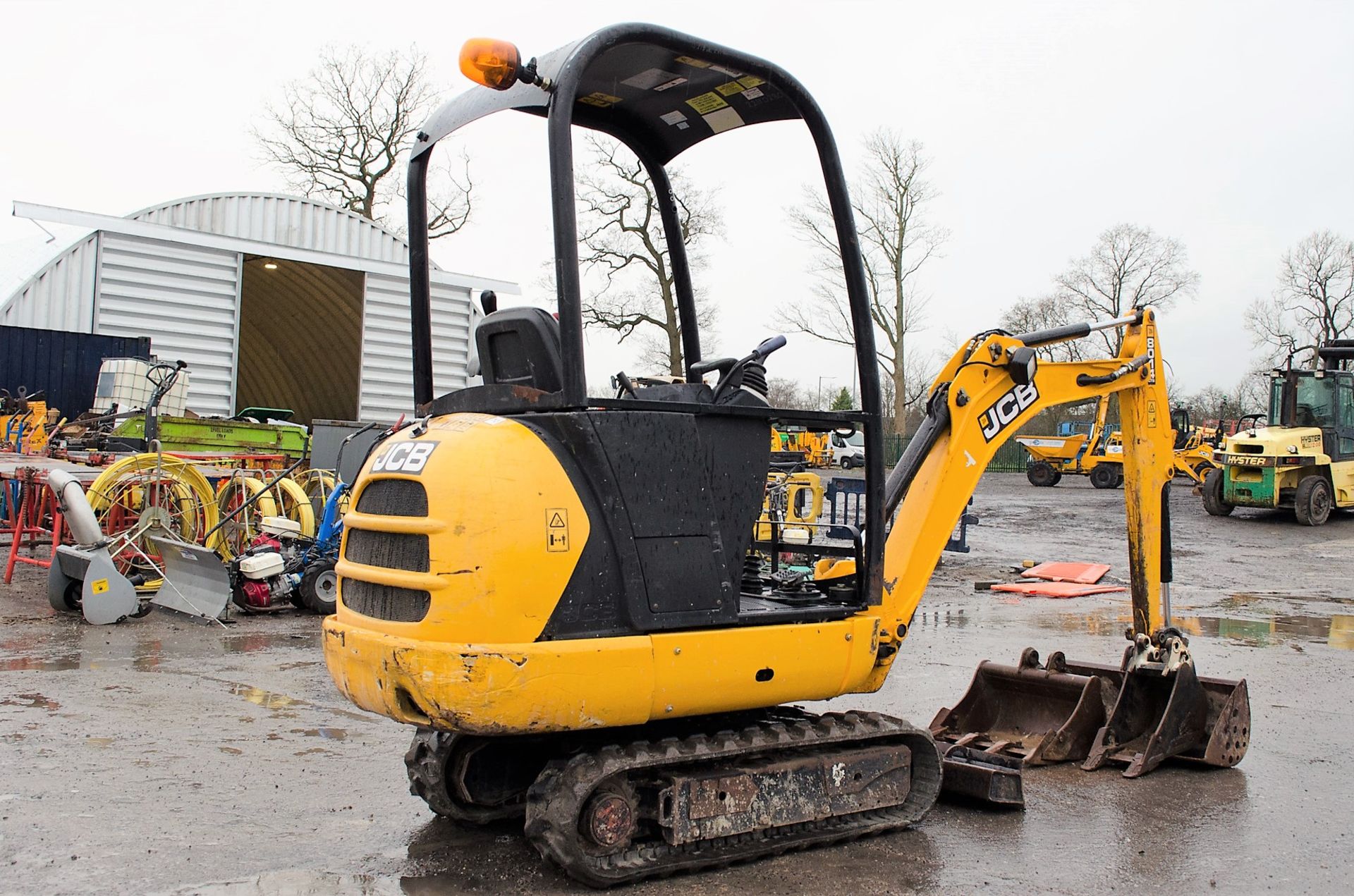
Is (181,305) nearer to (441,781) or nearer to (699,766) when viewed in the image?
(441,781)

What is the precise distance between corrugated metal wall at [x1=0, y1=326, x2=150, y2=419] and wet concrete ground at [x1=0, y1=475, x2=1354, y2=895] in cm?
914

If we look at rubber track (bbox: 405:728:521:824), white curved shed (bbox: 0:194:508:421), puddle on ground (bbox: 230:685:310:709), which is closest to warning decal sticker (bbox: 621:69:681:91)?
rubber track (bbox: 405:728:521:824)

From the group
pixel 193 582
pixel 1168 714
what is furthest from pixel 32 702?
pixel 1168 714

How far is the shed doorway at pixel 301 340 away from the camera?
21469 mm

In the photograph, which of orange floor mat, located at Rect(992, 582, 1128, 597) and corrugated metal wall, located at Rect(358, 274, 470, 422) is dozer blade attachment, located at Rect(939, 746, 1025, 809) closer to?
orange floor mat, located at Rect(992, 582, 1128, 597)

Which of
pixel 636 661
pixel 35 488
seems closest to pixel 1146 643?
pixel 636 661

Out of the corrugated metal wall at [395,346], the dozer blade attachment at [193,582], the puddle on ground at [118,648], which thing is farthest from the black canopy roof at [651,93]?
the corrugated metal wall at [395,346]

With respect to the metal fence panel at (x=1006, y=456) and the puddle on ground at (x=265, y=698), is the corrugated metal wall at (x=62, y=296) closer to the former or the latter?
the puddle on ground at (x=265, y=698)

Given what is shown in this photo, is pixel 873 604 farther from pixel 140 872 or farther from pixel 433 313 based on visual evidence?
pixel 433 313

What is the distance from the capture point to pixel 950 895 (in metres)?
3.96

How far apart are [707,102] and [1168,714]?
3.69 metres

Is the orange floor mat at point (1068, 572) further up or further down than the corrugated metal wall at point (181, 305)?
further down

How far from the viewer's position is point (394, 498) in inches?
156

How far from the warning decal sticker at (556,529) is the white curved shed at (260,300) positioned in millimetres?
12632
